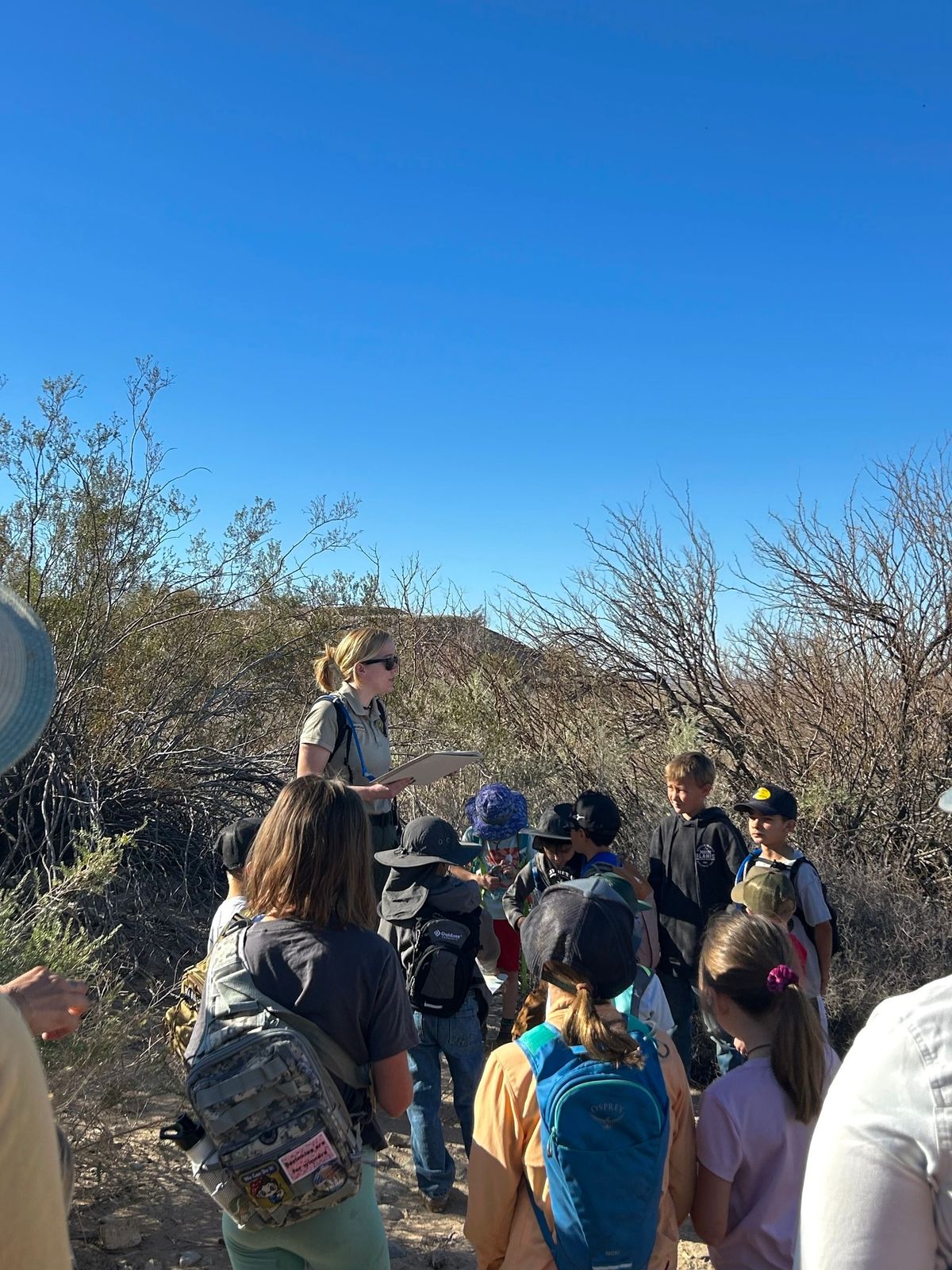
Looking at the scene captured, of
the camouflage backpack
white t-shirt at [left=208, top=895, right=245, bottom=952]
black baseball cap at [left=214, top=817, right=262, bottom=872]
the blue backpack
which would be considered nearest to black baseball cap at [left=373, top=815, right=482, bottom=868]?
black baseball cap at [left=214, top=817, right=262, bottom=872]

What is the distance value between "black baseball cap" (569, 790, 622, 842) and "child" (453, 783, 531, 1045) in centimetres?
38

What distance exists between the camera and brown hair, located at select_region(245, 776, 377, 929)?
2.05 m

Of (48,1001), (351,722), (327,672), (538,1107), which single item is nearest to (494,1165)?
(538,1107)

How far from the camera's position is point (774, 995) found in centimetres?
214

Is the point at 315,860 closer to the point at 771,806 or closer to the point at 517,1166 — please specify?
the point at 517,1166

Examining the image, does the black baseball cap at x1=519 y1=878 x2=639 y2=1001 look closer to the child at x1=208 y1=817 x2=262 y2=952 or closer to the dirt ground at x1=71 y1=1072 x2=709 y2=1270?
the child at x1=208 y1=817 x2=262 y2=952

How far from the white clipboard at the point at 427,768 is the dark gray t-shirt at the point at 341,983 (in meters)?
1.79

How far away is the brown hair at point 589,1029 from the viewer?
1.72 m

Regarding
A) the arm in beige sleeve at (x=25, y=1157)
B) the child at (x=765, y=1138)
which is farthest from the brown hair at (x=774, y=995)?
the arm in beige sleeve at (x=25, y=1157)

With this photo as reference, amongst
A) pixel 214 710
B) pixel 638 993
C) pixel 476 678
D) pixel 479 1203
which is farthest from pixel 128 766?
pixel 479 1203

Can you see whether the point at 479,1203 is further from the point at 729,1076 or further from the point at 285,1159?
the point at 729,1076

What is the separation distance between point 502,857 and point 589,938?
2.51 metres

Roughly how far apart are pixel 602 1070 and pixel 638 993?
981 millimetres

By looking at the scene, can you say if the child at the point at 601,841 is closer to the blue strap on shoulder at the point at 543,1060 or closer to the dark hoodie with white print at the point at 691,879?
the dark hoodie with white print at the point at 691,879
